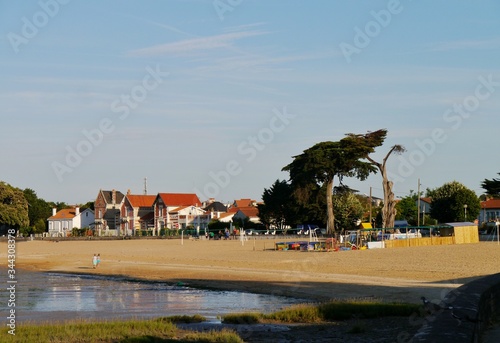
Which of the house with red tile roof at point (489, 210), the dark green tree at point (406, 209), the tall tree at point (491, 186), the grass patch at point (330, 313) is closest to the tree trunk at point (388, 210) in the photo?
the dark green tree at point (406, 209)

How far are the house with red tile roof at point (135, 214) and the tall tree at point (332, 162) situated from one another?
4799cm

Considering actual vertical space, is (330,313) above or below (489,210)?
below

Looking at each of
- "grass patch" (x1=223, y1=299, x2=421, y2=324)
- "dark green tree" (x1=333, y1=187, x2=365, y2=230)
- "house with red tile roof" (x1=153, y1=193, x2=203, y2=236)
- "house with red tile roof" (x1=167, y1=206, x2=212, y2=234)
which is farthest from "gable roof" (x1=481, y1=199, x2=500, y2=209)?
"grass patch" (x1=223, y1=299, x2=421, y2=324)

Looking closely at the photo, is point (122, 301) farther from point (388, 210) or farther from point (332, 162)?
point (332, 162)

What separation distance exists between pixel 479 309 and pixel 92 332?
291 inches

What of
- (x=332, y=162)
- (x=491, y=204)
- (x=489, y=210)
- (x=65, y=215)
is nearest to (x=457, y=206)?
(x=489, y=210)

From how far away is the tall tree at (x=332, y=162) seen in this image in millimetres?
70375

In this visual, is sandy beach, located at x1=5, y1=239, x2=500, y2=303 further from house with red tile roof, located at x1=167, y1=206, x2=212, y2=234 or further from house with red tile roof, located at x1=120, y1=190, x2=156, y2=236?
house with red tile roof, located at x1=120, y1=190, x2=156, y2=236

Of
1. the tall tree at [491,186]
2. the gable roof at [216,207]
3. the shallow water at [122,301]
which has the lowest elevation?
the shallow water at [122,301]

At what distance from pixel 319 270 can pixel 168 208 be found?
81.9m

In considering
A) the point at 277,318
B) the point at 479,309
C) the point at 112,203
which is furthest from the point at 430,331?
the point at 112,203

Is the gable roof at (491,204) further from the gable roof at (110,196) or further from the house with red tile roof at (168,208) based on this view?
the gable roof at (110,196)

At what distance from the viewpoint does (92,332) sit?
13.7m

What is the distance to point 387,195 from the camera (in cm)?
6706
